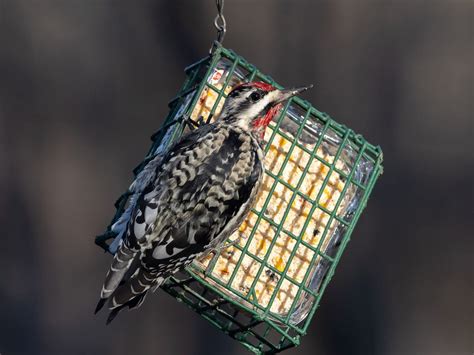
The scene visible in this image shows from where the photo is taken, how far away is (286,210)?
17.0ft

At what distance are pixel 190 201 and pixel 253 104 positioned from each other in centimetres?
60

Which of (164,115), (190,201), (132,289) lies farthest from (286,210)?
(164,115)

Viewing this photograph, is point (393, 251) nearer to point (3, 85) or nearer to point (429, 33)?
point (429, 33)

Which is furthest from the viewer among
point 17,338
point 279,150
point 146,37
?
point 146,37

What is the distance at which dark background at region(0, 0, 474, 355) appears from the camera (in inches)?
329

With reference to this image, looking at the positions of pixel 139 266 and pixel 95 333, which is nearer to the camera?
pixel 139 266

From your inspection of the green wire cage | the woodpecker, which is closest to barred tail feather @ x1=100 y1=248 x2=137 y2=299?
the woodpecker

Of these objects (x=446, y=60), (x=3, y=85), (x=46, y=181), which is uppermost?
Answer: (x=446, y=60)

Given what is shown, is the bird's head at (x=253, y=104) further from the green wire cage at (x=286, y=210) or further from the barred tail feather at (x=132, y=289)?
the barred tail feather at (x=132, y=289)

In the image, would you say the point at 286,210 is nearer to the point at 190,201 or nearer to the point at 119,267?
the point at 190,201

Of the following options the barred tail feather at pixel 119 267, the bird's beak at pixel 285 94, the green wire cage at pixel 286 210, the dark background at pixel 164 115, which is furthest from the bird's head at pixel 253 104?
the dark background at pixel 164 115

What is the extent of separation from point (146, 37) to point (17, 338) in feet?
9.02

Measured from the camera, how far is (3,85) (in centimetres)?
876

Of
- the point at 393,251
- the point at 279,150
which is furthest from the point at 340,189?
the point at 393,251
